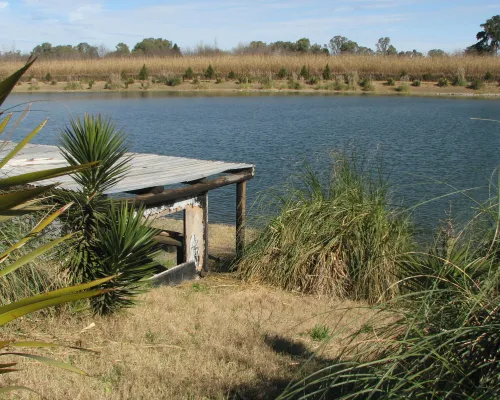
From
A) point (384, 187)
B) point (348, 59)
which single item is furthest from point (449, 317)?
point (348, 59)

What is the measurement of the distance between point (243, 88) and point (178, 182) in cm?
4561

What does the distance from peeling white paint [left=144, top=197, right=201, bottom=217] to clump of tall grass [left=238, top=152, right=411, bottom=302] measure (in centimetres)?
113

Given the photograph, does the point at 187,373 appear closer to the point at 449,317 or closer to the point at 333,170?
the point at 449,317

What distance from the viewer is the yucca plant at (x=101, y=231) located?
5918mm

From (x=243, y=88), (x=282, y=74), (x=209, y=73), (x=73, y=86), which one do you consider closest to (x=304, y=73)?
(x=282, y=74)

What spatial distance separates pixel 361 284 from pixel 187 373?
→ 12.6 feet

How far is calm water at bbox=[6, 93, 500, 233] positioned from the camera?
15.9 meters

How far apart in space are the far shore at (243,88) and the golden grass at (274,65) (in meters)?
2.87

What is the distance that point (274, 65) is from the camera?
58.9 meters

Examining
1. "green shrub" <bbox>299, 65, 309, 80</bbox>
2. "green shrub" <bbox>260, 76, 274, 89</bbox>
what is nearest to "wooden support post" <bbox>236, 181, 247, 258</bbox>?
"green shrub" <bbox>260, 76, 274, 89</bbox>

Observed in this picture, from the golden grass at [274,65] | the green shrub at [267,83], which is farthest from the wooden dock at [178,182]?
the golden grass at [274,65]

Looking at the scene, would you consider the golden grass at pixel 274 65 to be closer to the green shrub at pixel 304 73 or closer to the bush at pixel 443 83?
the green shrub at pixel 304 73

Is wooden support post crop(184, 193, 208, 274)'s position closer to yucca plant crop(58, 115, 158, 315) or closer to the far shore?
yucca plant crop(58, 115, 158, 315)

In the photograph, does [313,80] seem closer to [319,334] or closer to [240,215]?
[240,215]
